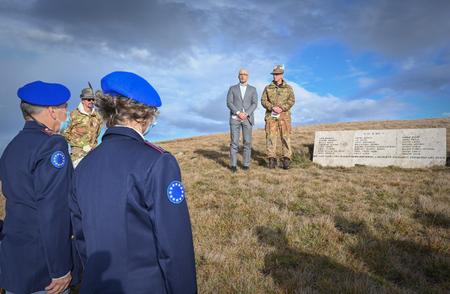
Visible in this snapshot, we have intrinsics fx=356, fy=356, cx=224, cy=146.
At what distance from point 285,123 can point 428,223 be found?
20.1 ft

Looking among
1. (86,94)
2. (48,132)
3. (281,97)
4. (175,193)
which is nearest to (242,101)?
(281,97)

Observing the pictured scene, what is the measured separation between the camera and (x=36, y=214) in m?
2.86

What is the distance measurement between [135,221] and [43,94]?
1.75m

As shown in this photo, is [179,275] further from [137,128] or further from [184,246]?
[137,128]

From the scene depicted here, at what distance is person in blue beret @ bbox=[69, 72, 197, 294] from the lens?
1970 millimetres

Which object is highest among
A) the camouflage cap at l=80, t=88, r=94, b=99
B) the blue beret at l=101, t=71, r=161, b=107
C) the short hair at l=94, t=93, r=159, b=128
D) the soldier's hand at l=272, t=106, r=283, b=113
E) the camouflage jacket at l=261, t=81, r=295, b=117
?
the camouflage jacket at l=261, t=81, r=295, b=117

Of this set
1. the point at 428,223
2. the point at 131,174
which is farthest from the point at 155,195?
the point at 428,223

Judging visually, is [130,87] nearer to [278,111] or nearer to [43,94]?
[43,94]

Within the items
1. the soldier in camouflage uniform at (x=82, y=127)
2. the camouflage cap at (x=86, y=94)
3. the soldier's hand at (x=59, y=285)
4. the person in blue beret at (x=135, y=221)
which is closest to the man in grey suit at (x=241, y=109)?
the soldier in camouflage uniform at (x=82, y=127)

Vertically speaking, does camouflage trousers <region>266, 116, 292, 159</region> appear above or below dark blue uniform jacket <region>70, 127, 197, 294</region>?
above

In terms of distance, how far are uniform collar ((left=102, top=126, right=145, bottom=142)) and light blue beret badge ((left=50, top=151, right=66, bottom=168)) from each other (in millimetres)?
852

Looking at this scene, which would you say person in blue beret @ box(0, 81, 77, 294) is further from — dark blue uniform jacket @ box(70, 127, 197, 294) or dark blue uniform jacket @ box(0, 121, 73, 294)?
dark blue uniform jacket @ box(70, 127, 197, 294)

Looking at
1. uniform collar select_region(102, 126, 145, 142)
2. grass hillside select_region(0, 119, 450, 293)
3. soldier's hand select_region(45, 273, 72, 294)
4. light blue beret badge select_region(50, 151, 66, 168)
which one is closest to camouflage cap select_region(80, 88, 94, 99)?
grass hillside select_region(0, 119, 450, 293)

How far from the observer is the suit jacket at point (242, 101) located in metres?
11.0
